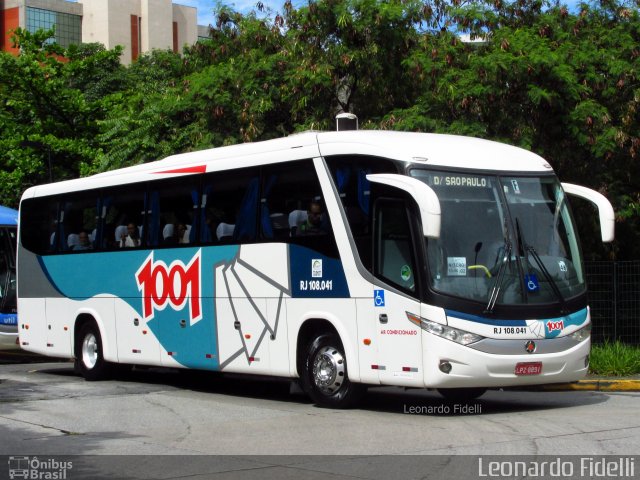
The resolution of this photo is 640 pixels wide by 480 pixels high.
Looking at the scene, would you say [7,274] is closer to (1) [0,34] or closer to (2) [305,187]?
(2) [305,187]

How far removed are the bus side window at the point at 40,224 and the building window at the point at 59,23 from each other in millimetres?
66758

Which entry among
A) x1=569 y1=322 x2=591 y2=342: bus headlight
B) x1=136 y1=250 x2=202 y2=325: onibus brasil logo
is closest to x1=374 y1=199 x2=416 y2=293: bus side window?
x1=569 y1=322 x2=591 y2=342: bus headlight

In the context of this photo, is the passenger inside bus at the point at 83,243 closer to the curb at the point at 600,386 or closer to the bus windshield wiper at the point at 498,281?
the curb at the point at 600,386

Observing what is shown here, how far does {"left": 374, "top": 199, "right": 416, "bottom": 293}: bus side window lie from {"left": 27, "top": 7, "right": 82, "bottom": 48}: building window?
7617 centimetres

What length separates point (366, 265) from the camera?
43.6ft

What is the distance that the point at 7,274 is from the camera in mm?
26031

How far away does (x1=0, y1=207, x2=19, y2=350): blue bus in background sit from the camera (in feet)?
83.9

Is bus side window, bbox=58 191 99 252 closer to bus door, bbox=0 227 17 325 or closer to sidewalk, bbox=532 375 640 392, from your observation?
bus door, bbox=0 227 17 325

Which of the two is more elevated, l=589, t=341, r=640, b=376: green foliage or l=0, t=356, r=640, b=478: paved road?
l=589, t=341, r=640, b=376: green foliage

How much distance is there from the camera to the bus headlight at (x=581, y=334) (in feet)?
43.5

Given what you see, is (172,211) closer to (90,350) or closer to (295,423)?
(90,350)

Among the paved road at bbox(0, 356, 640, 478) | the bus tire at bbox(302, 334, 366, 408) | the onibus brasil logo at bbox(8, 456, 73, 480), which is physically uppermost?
the bus tire at bbox(302, 334, 366, 408)

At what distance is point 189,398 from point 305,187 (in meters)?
3.63

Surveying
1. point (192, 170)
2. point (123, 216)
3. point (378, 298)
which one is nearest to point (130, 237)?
point (123, 216)
